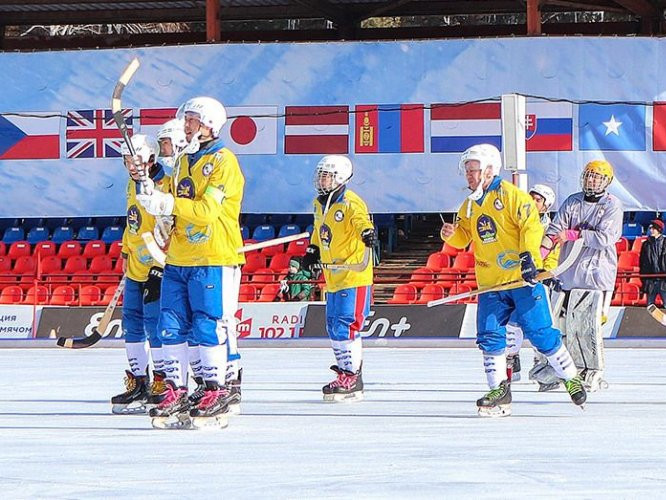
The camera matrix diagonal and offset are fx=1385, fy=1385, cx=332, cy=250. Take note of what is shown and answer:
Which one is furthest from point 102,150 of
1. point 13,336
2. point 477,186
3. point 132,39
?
point 477,186

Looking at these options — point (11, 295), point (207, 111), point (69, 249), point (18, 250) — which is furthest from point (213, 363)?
point (18, 250)

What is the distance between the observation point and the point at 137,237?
8.56 meters

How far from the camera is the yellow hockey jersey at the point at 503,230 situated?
8180mm

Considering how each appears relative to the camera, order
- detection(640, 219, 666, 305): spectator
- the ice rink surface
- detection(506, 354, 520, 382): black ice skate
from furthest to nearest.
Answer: detection(640, 219, 666, 305): spectator
detection(506, 354, 520, 382): black ice skate
the ice rink surface

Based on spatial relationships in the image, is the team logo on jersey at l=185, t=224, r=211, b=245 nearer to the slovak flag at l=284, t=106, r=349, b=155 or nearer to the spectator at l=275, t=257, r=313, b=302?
the spectator at l=275, t=257, r=313, b=302

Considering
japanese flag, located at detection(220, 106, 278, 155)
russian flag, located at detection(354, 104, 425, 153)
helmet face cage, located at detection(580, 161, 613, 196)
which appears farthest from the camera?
japanese flag, located at detection(220, 106, 278, 155)

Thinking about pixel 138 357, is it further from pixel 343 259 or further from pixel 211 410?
pixel 343 259

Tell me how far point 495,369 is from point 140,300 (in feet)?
7.34

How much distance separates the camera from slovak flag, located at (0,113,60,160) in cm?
1955

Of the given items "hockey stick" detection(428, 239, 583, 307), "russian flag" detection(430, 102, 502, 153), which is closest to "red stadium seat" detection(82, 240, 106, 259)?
"russian flag" detection(430, 102, 502, 153)

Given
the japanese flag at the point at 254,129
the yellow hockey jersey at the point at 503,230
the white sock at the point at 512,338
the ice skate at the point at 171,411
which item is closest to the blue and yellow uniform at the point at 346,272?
the white sock at the point at 512,338

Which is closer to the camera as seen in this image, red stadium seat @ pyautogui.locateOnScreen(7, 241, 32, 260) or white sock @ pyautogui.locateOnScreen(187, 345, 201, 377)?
white sock @ pyautogui.locateOnScreen(187, 345, 201, 377)

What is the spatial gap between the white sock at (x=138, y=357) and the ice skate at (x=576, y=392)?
2651 mm

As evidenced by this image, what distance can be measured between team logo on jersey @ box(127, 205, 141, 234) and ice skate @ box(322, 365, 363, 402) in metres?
1.82
